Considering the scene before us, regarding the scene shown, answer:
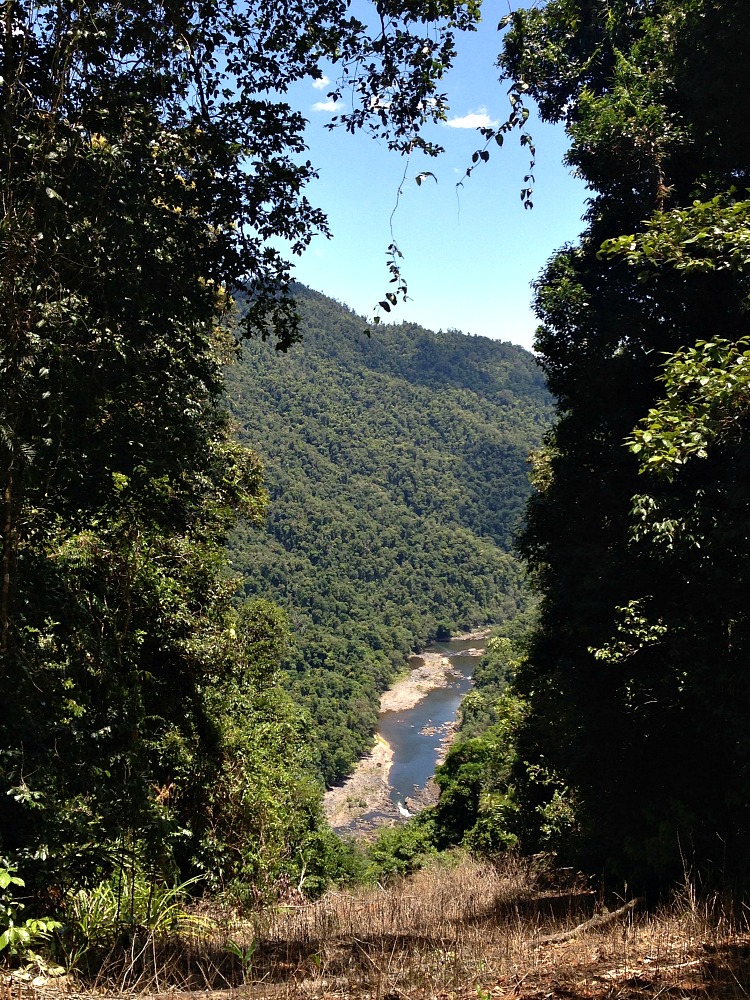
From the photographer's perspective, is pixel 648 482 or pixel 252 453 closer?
pixel 648 482

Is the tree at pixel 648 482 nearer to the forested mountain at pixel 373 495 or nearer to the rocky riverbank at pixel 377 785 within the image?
the rocky riverbank at pixel 377 785

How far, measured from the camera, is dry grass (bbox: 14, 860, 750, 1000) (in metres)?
2.73

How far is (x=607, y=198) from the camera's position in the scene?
900 centimetres

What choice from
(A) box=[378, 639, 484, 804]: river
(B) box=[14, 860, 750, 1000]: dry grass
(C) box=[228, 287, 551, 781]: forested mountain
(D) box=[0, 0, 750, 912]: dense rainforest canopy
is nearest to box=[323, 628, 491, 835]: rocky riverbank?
(A) box=[378, 639, 484, 804]: river

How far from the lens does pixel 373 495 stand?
123188 mm

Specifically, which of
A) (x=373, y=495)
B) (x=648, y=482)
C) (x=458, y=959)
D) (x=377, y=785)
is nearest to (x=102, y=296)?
(x=458, y=959)

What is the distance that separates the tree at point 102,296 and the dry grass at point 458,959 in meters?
1.04

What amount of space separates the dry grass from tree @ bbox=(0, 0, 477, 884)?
1.04 m

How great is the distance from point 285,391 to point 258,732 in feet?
437

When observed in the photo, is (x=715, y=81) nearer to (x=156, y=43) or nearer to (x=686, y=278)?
(x=686, y=278)

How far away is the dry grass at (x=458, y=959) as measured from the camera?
2.73 metres

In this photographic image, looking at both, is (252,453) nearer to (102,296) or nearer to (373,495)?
(102,296)

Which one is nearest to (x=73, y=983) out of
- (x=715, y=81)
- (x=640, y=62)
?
(x=715, y=81)

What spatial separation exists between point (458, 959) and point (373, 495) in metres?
120
